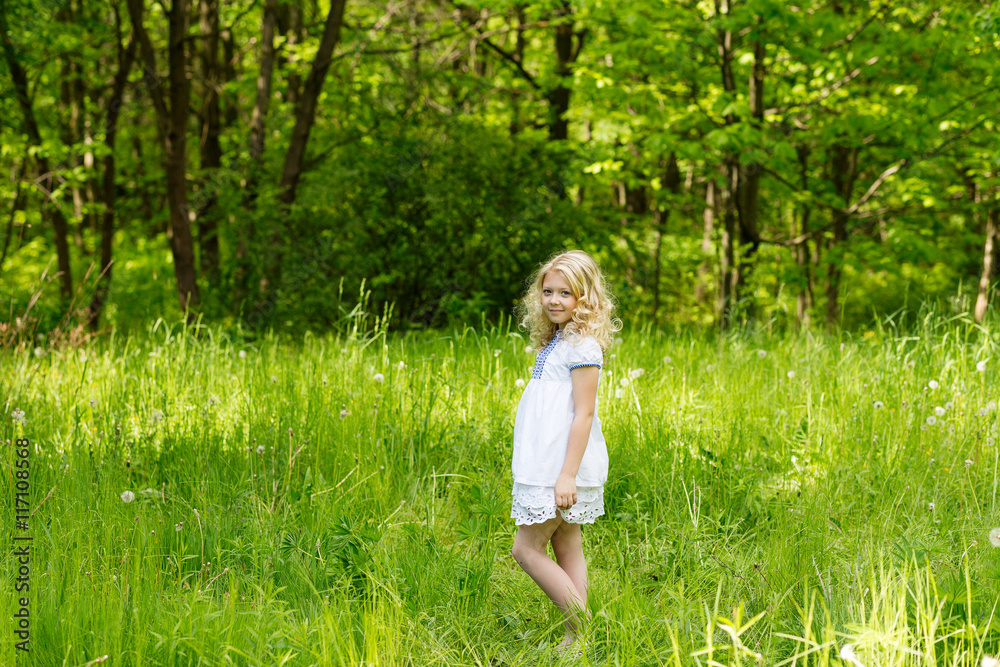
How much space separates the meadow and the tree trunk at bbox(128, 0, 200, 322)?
3231 mm

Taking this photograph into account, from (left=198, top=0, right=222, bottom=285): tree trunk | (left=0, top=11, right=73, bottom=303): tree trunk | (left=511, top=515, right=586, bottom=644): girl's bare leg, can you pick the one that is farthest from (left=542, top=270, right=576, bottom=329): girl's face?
(left=198, top=0, right=222, bottom=285): tree trunk

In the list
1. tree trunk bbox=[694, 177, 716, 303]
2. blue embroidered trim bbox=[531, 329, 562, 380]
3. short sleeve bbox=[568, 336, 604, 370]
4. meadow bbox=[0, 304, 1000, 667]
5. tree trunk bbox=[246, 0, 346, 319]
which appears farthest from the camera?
tree trunk bbox=[694, 177, 716, 303]

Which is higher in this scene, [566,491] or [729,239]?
[729,239]

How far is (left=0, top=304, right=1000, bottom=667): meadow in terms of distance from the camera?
238cm

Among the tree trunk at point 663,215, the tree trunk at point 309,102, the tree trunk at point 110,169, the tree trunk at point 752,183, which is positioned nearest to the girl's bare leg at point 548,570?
the tree trunk at point 752,183

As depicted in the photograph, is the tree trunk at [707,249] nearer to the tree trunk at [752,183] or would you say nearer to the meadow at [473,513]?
the tree trunk at [752,183]

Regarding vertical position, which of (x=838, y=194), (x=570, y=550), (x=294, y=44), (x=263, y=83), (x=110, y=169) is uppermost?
(x=294, y=44)

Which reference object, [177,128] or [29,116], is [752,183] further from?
[29,116]

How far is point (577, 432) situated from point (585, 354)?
288 mm

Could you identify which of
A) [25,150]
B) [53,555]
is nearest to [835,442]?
[53,555]

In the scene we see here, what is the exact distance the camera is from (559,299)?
2.79 metres

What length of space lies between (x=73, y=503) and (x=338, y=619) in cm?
148

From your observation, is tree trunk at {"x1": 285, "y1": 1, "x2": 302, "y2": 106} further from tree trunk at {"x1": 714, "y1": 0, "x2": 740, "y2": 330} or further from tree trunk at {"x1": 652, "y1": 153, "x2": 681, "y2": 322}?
tree trunk at {"x1": 714, "y1": 0, "x2": 740, "y2": 330}

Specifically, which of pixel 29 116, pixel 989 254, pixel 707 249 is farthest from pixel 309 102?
pixel 989 254
